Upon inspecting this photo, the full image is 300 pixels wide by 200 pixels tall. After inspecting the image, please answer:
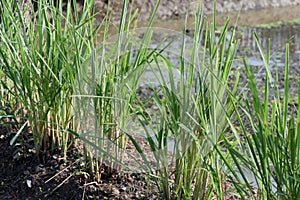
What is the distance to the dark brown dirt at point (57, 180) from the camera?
1817 millimetres

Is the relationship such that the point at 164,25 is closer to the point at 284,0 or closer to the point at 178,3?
the point at 178,3

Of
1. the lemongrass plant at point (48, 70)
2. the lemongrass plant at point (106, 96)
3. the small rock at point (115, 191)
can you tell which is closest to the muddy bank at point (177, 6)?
the lemongrass plant at point (48, 70)

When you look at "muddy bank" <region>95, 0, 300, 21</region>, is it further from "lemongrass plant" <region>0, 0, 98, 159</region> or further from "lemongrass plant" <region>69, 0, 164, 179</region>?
"lemongrass plant" <region>69, 0, 164, 179</region>

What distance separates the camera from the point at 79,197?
71.5 inches

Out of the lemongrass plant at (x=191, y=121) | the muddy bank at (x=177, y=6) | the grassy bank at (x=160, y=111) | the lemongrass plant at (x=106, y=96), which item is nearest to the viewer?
the grassy bank at (x=160, y=111)

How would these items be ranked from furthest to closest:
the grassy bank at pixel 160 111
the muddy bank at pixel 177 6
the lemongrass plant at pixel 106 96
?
the muddy bank at pixel 177 6
the lemongrass plant at pixel 106 96
the grassy bank at pixel 160 111

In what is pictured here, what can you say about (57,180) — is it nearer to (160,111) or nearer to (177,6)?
(160,111)

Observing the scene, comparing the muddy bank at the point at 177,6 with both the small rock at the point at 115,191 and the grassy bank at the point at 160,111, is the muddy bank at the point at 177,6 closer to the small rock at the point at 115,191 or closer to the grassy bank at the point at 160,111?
the grassy bank at the point at 160,111

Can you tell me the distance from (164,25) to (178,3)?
2.80 feet

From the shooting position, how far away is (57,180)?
192 centimetres

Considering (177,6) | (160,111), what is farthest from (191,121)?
(177,6)

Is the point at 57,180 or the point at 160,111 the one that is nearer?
the point at 160,111

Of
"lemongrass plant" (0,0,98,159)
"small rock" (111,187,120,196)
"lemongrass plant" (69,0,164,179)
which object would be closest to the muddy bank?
"lemongrass plant" (0,0,98,159)

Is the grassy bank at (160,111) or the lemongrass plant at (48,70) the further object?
the lemongrass plant at (48,70)
